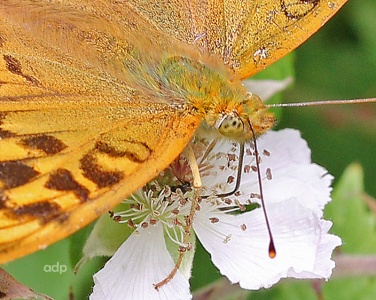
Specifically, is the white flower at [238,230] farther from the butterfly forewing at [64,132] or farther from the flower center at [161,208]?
the butterfly forewing at [64,132]

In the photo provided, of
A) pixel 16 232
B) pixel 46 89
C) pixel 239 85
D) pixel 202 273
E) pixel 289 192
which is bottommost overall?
pixel 202 273

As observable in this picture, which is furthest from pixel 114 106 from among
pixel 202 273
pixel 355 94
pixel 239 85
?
pixel 355 94

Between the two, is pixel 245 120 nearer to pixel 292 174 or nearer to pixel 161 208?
pixel 161 208

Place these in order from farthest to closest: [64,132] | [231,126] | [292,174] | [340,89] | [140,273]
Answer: [340,89] < [292,174] < [140,273] < [231,126] < [64,132]

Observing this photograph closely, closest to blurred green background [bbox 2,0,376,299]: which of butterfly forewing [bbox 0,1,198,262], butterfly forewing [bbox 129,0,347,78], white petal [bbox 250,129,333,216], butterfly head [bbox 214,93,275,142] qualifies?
white petal [bbox 250,129,333,216]

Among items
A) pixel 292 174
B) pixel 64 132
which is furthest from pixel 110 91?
pixel 292 174

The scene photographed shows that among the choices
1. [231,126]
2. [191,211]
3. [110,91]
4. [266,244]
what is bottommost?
[266,244]

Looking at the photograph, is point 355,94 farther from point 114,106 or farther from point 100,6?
point 114,106

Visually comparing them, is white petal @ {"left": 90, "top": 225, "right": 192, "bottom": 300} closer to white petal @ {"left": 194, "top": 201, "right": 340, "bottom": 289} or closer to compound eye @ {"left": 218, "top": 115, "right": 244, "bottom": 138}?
white petal @ {"left": 194, "top": 201, "right": 340, "bottom": 289}
